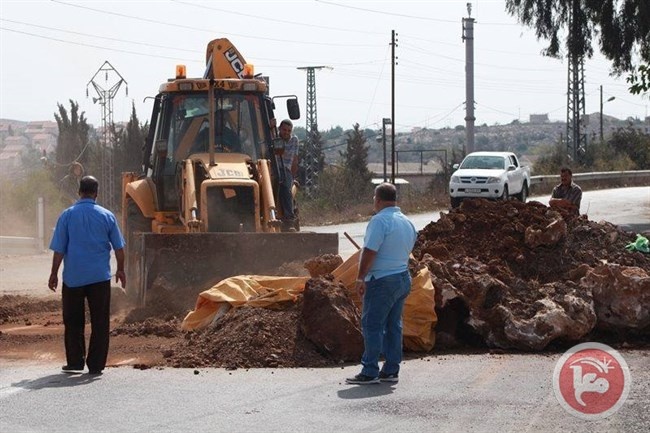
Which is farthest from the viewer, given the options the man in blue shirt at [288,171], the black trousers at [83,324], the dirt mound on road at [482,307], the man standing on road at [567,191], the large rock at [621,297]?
the man standing on road at [567,191]

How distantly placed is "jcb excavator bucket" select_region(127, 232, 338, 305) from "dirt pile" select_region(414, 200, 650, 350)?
1.73 metres

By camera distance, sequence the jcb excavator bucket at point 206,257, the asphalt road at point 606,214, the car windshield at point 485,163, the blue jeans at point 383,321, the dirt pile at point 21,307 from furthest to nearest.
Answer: the car windshield at point 485,163, the asphalt road at point 606,214, the dirt pile at point 21,307, the jcb excavator bucket at point 206,257, the blue jeans at point 383,321

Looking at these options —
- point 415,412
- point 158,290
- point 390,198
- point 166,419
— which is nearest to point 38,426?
point 166,419

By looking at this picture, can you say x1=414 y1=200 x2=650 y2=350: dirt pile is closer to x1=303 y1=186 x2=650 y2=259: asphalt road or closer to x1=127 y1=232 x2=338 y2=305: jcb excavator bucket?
x1=127 y1=232 x2=338 y2=305: jcb excavator bucket

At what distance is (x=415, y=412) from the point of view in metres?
9.10

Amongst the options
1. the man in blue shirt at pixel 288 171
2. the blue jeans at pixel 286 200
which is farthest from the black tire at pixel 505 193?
the blue jeans at pixel 286 200

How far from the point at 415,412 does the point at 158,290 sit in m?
6.05

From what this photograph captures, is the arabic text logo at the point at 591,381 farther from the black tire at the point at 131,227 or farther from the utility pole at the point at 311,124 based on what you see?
the utility pole at the point at 311,124

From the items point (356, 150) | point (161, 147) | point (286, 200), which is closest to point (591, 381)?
point (286, 200)

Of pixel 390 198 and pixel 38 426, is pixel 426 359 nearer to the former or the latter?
pixel 390 198

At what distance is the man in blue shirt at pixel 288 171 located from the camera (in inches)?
664

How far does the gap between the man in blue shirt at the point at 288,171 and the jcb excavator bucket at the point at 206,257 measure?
66.7 inches

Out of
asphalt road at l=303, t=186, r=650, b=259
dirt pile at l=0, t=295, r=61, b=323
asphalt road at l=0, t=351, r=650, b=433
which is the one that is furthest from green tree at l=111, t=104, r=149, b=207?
asphalt road at l=0, t=351, r=650, b=433

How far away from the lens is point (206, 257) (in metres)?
14.7
